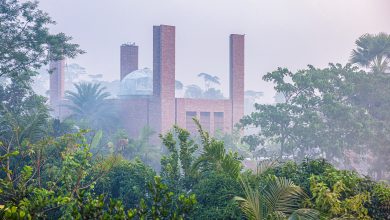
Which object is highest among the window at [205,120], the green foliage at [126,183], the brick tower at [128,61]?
the brick tower at [128,61]

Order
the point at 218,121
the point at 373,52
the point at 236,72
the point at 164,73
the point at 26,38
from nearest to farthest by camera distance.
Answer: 1. the point at 26,38
2. the point at 373,52
3. the point at 164,73
4. the point at 236,72
5. the point at 218,121

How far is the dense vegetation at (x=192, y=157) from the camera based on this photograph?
8055 millimetres

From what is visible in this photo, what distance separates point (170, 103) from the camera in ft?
125

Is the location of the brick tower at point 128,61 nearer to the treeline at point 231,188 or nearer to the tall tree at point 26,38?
the tall tree at point 26,38

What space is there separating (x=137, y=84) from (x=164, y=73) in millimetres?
4999

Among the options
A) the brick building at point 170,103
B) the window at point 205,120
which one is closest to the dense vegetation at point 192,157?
the brick building at point 170,103

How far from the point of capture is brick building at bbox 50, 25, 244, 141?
3778 centimetres

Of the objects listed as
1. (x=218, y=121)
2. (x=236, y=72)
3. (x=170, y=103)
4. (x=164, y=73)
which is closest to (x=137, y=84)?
(x=164, y=73)

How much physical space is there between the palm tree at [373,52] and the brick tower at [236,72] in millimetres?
11550

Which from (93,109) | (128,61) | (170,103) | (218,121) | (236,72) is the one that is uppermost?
(128,61)

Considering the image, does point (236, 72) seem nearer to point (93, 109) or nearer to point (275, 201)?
point (93, 109)

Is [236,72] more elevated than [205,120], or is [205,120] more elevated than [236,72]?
[236,72]

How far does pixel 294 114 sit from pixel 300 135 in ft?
3.97

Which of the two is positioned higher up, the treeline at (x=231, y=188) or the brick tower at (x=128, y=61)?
the brick tower at (x=128, y=61)
